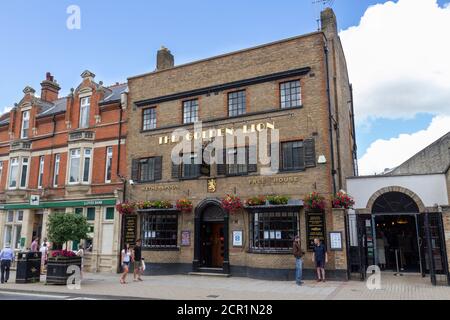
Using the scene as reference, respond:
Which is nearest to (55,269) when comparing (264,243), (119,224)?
(119,224)

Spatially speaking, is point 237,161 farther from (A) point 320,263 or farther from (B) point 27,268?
(B) point 27,268

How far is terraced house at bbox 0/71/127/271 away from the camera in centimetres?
2150

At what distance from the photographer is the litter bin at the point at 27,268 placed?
1617cm

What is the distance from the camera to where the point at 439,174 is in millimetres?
17062

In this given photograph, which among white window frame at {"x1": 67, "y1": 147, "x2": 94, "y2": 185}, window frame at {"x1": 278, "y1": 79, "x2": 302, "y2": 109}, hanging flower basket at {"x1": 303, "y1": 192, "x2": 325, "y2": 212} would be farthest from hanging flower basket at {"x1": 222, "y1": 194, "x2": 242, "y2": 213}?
white window frame at {"x1": 67, "y1": 147, "x2": 94, "y2": 185}

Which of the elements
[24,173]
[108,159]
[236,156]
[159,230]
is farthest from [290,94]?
[24,173]

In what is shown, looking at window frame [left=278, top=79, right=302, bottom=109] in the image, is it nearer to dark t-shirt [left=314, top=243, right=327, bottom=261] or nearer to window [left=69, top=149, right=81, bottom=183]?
dark t-shirt [left=314, top=243, right=327, bottom=261]

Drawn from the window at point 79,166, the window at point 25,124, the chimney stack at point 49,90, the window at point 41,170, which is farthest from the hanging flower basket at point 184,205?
the chimney stack at point 49,90

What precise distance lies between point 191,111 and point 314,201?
8.16 metres

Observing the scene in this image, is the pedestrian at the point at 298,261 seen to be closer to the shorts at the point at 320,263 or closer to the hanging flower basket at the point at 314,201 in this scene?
the shorts at the point at 320,263

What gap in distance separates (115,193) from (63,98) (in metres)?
11.4

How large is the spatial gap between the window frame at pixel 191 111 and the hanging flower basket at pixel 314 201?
23.4ft

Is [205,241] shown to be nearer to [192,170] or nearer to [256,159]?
[192,170]

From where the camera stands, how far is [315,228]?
15688mm
